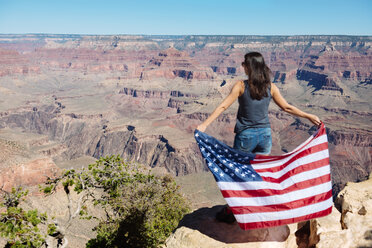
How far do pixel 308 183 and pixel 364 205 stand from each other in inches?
78.8

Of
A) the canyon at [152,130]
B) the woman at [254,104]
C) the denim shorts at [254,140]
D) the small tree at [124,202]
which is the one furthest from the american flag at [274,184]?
the canyon at [152,130]

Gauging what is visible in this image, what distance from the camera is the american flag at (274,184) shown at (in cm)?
673

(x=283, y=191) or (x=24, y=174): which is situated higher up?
(x=283, y=191)

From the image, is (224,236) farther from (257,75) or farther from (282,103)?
(257,75)

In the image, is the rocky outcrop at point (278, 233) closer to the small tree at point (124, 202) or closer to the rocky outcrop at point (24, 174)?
the small tree at point (124, 202)

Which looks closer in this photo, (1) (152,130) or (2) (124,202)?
(2) (124,202)

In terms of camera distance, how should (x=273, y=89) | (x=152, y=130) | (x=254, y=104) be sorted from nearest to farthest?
1. (x=254, y=104)
2. (x=273, y=89)
3. (x=152, y=130)

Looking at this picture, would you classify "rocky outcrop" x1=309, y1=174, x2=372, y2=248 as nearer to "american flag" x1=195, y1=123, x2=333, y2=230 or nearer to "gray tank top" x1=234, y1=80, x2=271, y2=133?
"american flag" x1=195, y1=123, x2=333, y2=230

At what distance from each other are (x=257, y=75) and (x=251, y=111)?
827mm

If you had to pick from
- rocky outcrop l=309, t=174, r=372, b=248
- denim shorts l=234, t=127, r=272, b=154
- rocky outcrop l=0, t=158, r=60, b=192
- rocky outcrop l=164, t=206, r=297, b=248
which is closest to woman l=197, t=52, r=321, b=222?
denim shorts l=234, t=127, r=272, b=154

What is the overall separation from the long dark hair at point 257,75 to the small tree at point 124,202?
589 centimetres

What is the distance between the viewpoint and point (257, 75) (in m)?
6.15

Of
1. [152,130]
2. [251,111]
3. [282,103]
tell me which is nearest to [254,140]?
[251,111]

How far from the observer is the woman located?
6168 mm
